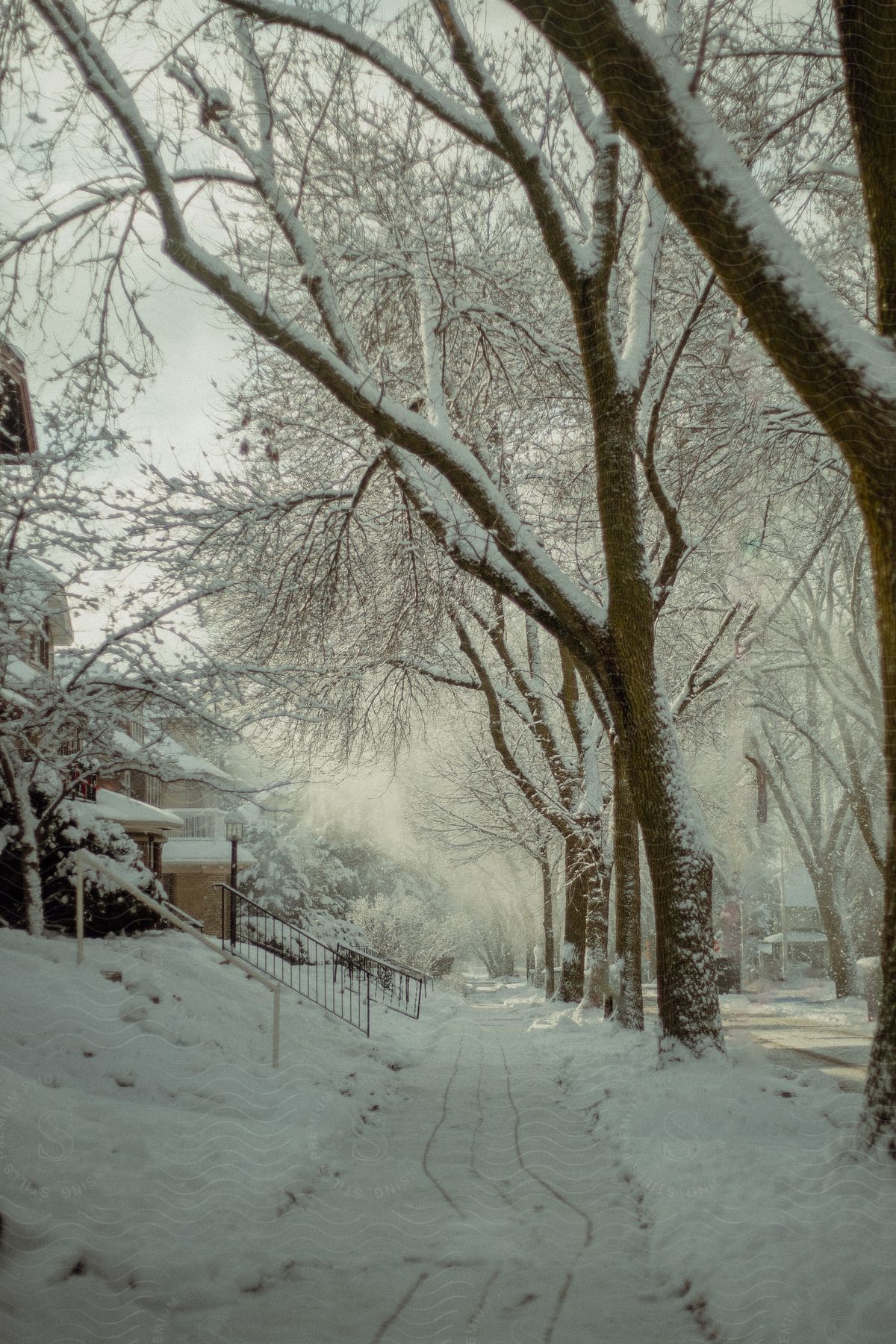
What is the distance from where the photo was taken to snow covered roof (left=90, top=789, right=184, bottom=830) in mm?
18000

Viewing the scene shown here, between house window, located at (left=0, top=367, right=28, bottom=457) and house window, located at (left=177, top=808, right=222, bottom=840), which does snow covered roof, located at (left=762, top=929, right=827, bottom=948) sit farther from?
house window, located at (left=0, top=367, right=28, bottom=457)

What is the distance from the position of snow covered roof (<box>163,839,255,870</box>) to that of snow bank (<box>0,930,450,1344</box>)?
2027cm

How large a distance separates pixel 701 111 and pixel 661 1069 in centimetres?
649

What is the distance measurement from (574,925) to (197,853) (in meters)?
17.2

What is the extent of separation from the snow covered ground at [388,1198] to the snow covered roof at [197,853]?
Result: 21.9m

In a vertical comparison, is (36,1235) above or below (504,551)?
below

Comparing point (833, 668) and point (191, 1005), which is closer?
point (191, 1005)

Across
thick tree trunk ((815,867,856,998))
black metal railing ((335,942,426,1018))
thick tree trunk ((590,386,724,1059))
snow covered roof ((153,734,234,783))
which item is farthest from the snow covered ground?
thick tree trunk ((815,867,856,998))

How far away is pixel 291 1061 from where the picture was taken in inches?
325

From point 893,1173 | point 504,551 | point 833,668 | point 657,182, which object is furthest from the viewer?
point 833,668

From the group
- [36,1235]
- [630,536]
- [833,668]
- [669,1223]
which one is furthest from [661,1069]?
[833,668]

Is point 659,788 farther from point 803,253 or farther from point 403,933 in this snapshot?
point 403,933

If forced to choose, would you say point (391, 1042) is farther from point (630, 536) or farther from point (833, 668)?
point (833, 668)

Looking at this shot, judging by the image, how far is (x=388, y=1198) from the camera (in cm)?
504
